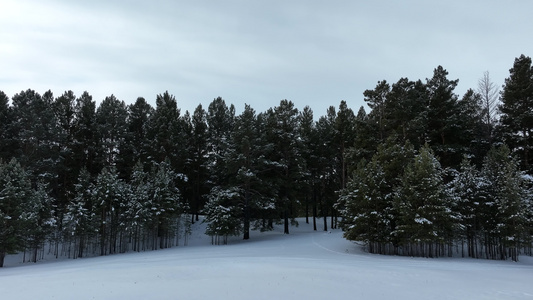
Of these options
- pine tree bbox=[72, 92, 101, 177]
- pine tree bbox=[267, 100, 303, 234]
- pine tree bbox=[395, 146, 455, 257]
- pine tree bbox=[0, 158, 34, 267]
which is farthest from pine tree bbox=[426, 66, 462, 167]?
pine tree bbox=[72, 92, 101, 177]

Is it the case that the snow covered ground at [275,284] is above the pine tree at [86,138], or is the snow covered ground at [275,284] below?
below

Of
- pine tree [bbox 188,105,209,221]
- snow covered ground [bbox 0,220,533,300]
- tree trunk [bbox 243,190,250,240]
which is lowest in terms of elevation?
snow covered ground [bbox 0,220,533,300]

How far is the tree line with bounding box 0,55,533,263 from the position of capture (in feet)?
91.5

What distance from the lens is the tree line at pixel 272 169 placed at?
2788 cm

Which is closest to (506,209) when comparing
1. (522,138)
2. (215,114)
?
(522,138)

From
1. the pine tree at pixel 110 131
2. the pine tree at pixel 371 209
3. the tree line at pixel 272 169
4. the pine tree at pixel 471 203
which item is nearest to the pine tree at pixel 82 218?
the tree line at pixel 272 169

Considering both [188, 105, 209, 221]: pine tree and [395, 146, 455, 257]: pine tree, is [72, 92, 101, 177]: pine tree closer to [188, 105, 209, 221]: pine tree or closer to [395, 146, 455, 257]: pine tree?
[188, 105, 209, 221]: pine tree

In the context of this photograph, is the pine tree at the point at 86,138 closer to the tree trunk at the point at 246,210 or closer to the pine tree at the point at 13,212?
the pine tree at the point at 13,212

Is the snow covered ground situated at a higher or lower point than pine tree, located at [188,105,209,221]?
lower

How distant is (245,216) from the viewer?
42.2m

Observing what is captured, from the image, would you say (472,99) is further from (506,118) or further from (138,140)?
(138,140)

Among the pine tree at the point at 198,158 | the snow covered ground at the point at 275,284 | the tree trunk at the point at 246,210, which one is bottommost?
the snow covered ground at the point at 275,284

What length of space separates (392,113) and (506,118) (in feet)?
39.7

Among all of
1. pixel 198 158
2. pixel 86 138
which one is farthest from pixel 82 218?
pixel 198 158
